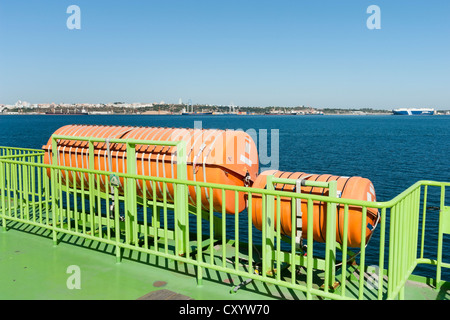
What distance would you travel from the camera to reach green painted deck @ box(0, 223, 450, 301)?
17.7ft

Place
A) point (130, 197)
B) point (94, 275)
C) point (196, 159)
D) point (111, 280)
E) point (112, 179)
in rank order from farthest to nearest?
point (196, 159), point (130, 197), point (112, 179), point (94, 275), point (111, 280)

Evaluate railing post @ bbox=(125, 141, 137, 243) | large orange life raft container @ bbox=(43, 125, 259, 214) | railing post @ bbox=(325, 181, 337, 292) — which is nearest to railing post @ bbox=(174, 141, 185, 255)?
large orange life raft container @ bbox=(43, 125, 259, 214)

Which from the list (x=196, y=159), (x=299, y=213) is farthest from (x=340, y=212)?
(x=196, y=159)

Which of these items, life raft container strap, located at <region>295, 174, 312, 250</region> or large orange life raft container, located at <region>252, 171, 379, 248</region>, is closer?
life raft container strap, located at <region>295, 174, 312, 250</region>

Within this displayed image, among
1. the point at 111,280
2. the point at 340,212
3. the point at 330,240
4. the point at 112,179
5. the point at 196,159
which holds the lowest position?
the point at 111,280

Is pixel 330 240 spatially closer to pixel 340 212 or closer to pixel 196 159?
pixel 340 212

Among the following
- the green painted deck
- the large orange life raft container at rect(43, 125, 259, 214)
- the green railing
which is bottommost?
the green painted deck

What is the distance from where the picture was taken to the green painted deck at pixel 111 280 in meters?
5.41

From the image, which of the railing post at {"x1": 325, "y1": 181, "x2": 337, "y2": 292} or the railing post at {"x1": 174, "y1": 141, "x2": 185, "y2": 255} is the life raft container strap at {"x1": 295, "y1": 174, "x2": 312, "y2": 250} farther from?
the railing post at {"x1": 174, "y1": 141, "x2": 185, "y2": 255}

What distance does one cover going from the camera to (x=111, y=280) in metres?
5.92

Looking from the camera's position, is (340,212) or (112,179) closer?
(340,212)

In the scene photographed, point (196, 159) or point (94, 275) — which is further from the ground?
point (196, 159)
